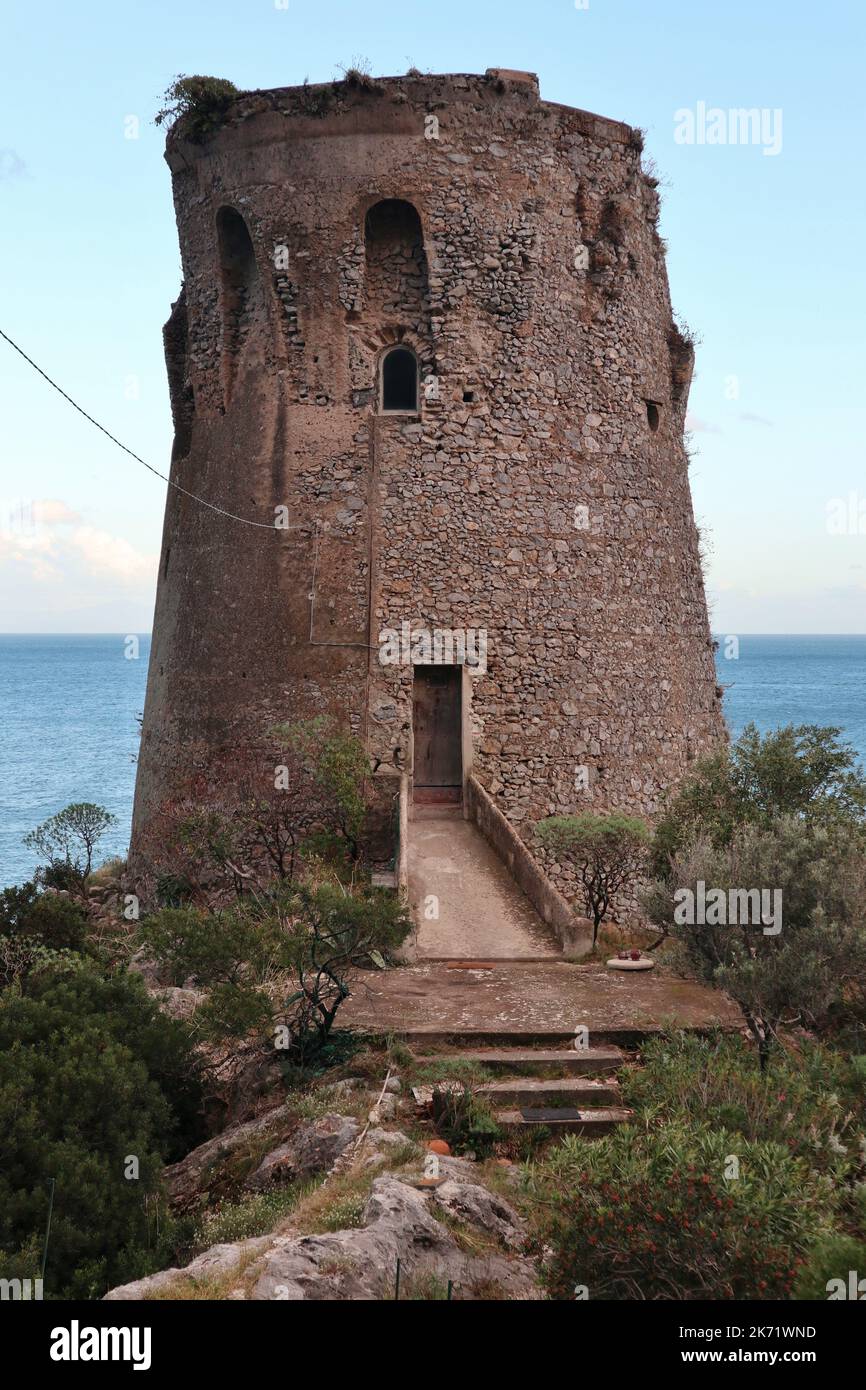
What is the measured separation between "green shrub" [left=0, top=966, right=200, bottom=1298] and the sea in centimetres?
749

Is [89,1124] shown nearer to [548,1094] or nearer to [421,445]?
[548,1094]

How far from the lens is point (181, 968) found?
1161 centimetres

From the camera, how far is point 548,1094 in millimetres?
9781

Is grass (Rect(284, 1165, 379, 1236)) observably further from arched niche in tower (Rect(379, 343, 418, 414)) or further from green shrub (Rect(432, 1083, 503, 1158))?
arched niche in tower (Rect(379, 343, 418, 414))

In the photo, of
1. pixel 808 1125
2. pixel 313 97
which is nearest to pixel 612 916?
pixel 808 1125

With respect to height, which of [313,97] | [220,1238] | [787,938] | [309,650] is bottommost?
[220,1238]

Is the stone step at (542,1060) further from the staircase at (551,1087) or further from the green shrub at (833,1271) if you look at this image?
the green shrub at (833,1271)

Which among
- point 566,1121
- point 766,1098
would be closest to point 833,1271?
point 766,1098

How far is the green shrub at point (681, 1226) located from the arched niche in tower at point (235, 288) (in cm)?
1565

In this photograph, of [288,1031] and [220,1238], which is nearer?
[220,1238]

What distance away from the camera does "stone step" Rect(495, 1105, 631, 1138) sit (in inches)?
362

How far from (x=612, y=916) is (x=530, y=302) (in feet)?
31.1

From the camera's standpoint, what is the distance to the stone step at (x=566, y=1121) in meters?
9.19
